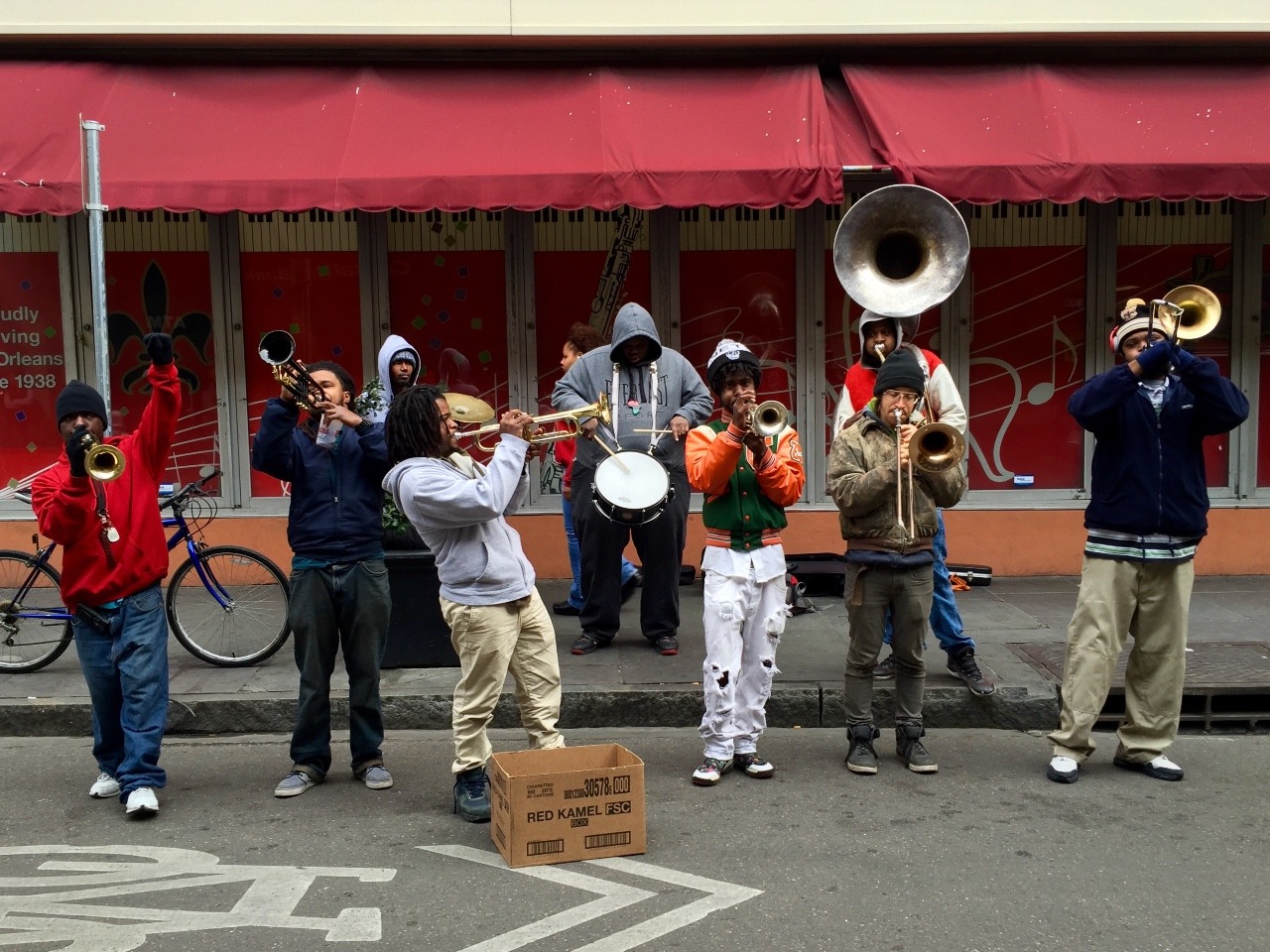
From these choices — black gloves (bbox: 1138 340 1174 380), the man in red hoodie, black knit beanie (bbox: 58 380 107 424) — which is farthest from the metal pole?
black gloves (bbox: 1138 340 1174 380)

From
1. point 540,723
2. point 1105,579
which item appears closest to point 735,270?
point 1105,579

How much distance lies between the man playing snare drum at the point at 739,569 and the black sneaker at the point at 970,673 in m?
1.41

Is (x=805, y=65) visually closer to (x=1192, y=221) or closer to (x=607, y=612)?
(x=1192, y=221)

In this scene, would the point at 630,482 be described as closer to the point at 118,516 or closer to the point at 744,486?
the point at 744,486

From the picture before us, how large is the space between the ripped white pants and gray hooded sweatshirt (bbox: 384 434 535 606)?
889 millimetres

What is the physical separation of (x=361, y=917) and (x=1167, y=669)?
3692 mm

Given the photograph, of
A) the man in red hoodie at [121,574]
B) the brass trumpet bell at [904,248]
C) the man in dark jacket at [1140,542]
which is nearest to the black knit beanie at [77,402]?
the man in red hoodie at [121,574]

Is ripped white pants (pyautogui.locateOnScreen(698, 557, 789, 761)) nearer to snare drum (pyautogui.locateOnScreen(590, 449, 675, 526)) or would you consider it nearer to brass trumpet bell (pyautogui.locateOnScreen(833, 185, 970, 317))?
snare drum (pyautogui.locateOnScreen(590, 449, 675, 526))

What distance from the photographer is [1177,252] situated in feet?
29.9

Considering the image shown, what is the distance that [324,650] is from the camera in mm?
5379

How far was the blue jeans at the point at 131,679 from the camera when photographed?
513 centimetres

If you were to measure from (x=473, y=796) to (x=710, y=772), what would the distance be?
1.10 m

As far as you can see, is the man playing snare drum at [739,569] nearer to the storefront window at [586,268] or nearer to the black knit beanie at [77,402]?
the black knit beanie at [77,402]

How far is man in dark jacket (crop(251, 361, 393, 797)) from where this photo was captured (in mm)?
5285
